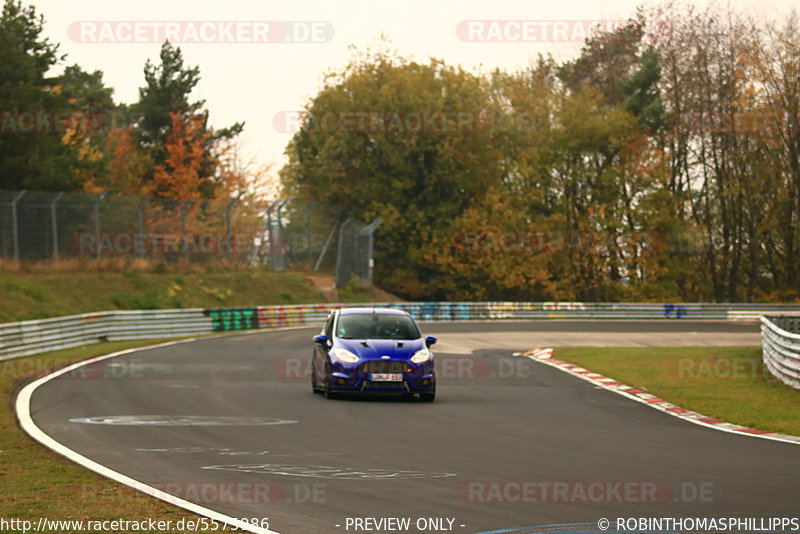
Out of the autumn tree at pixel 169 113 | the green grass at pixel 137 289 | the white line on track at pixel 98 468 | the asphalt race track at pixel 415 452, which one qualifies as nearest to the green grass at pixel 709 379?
the asphalt race track at pixel 415 452

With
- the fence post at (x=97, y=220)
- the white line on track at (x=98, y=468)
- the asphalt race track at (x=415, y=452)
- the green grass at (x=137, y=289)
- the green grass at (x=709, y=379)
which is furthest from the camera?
the fence post at (x=97, y=220)

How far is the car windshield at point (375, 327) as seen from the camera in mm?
17141

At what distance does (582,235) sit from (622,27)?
15.9 metres

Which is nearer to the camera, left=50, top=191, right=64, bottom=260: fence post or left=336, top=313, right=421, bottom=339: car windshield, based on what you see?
left=336, top=313, right=421, bottom=339: car windshield

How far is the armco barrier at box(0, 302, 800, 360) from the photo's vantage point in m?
25.9

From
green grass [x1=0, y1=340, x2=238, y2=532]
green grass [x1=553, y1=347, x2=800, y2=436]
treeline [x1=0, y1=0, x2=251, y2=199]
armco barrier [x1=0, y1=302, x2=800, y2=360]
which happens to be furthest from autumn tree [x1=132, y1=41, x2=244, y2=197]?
green grass [x1=0, y1=340, x2=238, y2=532]

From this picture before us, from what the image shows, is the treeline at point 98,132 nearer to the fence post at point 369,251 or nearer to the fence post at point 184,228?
the fence post at point 184,228

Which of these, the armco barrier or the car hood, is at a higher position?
the car hood

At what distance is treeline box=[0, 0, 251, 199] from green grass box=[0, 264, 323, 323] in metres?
5.93

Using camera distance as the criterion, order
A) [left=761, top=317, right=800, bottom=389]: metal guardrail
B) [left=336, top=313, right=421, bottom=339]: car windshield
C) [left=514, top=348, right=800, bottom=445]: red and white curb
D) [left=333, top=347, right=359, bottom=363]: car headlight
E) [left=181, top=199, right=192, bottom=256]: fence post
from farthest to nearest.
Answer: [left=181, top=199, right=192, bottom=256]: fence post < [left=761, top=317, right=800, bottom=389]: metal guardrail < [left=336, top=313, right=421, bottom=339]: car windshield < [left=333, top=347, right=359, bottom=363]: car headlight < [left=514, top=348, right=800, bottom=445]: red and white curb

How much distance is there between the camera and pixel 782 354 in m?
20.0

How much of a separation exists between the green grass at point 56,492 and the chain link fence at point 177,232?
87.6 feet

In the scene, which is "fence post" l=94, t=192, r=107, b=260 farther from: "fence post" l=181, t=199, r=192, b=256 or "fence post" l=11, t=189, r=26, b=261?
"fence post" l=181, t=199, r=192, b=256

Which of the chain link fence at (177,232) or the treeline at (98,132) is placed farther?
the treeline at (98,132)
